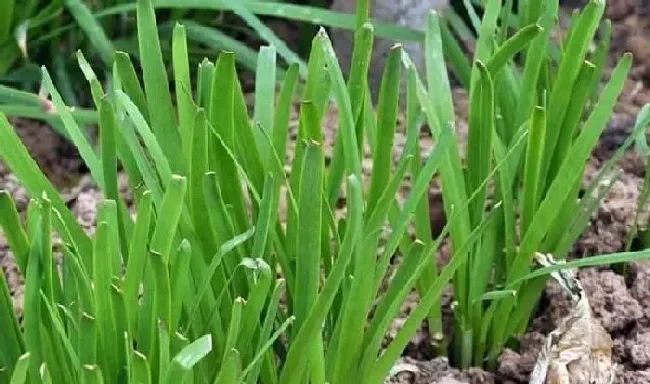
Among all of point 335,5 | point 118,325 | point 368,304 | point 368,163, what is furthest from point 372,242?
point 335,5

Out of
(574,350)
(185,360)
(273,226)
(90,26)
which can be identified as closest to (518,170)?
(574,350)

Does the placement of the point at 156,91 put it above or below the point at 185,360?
above

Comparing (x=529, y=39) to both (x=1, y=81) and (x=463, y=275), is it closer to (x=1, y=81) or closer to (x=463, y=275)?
(x=463, y=275)

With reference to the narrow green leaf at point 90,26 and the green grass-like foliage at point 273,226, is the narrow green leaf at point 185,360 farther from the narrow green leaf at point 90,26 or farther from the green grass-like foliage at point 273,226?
the narrow green leaf at point 90,26

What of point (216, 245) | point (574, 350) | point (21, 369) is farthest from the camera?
point (574, 350)

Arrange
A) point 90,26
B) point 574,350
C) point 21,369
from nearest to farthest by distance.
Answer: point 21,369
point 574,350
point 90,26

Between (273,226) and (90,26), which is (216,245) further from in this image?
(90,26)

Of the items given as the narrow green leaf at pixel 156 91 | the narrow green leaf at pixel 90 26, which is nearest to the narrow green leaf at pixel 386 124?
the narrow green leaf at pixel 156 91
